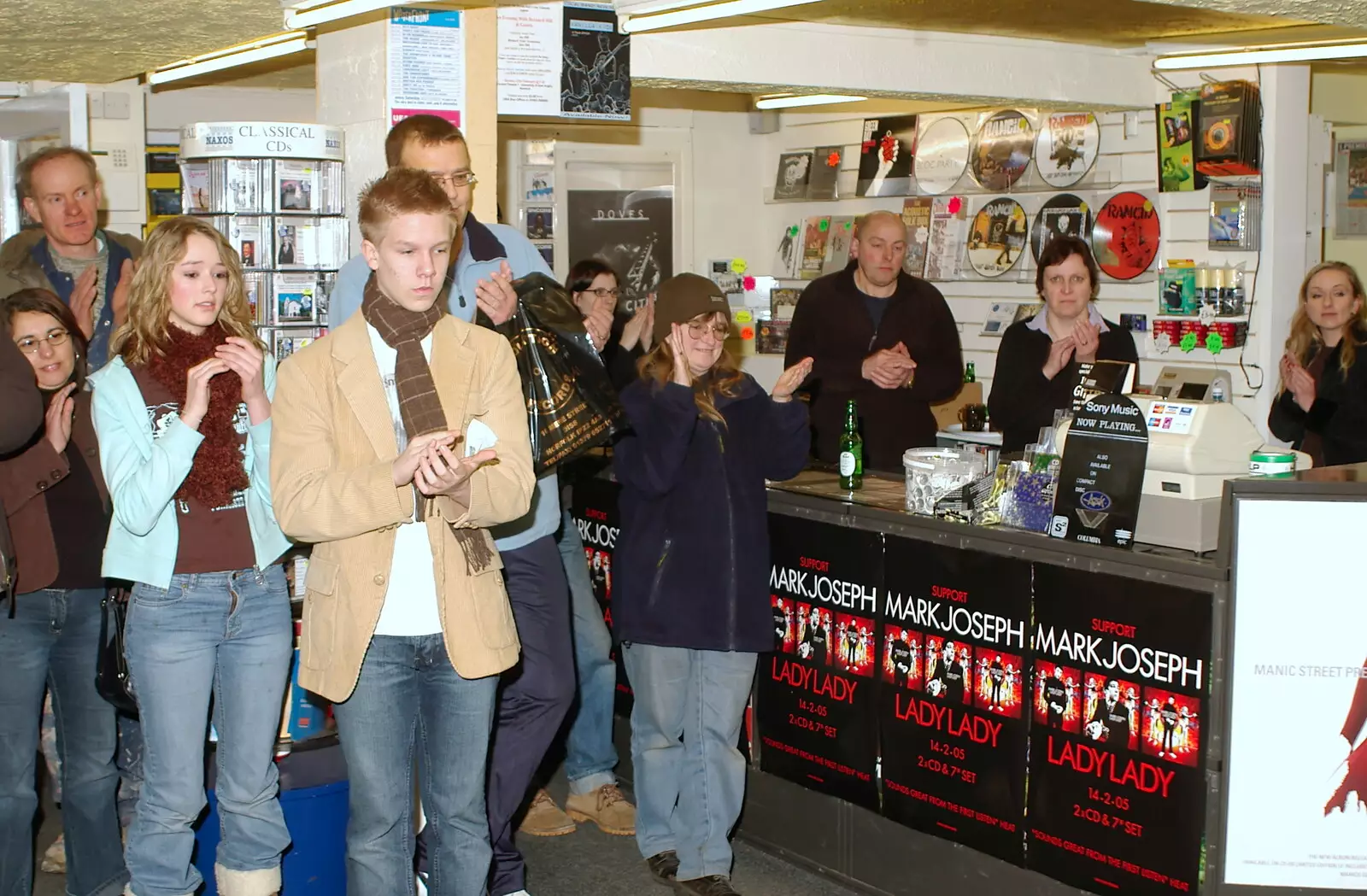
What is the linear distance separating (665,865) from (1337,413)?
3267mm

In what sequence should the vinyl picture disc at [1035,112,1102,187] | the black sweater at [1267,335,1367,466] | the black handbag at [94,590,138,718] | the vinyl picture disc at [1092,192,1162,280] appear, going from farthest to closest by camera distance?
1. the vinyl picture disc at [1035,112,1102,187]
2. the vinyl picture disc at [1092,192,1162,280]
3. the black sweater at [1267,335,1367,466]
4. the black handbag at [94,590,138,718]

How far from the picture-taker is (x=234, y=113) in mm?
8781

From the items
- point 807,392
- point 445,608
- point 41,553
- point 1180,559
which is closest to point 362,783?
point 445,608

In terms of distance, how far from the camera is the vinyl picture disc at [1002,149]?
778cm

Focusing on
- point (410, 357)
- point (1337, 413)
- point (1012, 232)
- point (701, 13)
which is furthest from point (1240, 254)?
point (410, 357)

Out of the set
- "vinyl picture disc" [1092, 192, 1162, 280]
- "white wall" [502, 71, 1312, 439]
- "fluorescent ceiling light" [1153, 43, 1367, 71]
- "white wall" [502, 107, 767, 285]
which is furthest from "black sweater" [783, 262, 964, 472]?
"white wall" [502, 107, 767, 285]

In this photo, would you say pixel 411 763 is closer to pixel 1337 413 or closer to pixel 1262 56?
pixel 1337 413

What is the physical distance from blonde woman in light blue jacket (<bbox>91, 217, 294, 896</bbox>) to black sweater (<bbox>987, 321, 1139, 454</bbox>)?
106 inches

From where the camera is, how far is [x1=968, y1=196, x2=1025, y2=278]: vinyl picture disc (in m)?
7.85

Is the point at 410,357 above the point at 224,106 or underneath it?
underneath

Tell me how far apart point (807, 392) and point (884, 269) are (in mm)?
586

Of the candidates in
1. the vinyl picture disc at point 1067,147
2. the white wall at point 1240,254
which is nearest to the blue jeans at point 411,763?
the white wall at point 1240,254

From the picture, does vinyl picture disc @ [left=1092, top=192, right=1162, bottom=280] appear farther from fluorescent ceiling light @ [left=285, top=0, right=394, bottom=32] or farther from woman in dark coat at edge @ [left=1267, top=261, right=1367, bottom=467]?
fluorescent ceiling light @ [left=285, top=0, right=394, bottom=32]

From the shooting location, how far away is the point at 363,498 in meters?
2.77
